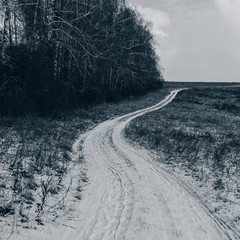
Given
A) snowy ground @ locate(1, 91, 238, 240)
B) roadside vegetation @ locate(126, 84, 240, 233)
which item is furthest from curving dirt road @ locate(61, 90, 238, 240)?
roadside vegetation @ locate(126, 84, 240, 233)

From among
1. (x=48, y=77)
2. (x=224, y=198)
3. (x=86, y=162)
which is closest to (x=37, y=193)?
(x=86, y=162)

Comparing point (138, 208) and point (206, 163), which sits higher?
point (138, 208)

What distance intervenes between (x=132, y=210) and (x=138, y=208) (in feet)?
0.65

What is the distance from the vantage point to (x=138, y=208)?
6.24m

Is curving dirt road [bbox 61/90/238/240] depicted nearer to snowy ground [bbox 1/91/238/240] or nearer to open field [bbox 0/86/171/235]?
snowy ground [bbox 1/91/238/240]

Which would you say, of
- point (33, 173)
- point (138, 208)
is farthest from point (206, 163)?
point (33, 173)

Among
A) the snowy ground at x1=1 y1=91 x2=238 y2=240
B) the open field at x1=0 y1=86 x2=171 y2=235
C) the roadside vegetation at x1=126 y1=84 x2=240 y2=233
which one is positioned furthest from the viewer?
the roadside vegetation at x1=126 y1=84 x2=240 y2=233

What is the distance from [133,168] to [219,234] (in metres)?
4.42

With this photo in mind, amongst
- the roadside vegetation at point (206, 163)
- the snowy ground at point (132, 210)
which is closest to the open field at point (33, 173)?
the snowy ground at point (132, 210)

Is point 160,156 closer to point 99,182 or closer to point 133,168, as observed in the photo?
point 133,168

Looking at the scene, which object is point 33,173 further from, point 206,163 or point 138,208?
point 206,163

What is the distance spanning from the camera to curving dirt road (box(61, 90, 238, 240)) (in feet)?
16.9

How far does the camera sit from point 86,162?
10070 millimetres

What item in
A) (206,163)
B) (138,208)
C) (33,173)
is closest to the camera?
(138,208)
